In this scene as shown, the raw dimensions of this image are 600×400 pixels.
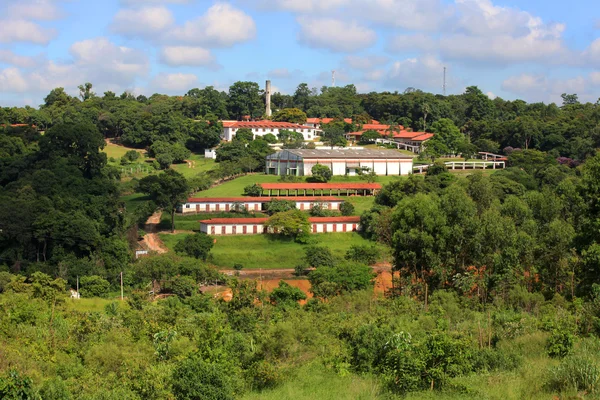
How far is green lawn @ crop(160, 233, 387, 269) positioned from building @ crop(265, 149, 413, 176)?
11060 millimetres

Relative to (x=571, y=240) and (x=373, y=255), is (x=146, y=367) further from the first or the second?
(x=373, y=255)

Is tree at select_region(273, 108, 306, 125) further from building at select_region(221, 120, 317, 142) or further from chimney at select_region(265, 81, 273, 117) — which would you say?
chimney at select_region(265, 81, 273, 117)

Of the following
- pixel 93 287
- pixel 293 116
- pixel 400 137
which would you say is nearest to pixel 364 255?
pixel 93 287

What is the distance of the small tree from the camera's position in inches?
1528

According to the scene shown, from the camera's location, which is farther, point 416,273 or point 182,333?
point 416,273

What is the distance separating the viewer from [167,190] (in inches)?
1330

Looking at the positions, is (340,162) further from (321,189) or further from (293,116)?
(293,116)

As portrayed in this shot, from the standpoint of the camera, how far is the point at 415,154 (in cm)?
5419

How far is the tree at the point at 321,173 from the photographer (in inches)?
1655

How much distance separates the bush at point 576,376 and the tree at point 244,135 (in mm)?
44225

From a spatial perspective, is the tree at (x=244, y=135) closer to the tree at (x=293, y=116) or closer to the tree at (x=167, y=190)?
the tree at (x=293, y=116)

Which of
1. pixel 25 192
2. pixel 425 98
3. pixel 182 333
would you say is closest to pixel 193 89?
pixel 425 98

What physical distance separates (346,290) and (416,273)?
2.74 metres

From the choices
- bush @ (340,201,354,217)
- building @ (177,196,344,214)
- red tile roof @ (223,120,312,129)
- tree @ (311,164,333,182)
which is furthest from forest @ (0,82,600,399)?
red tile roof @ (223,120,312,129)
